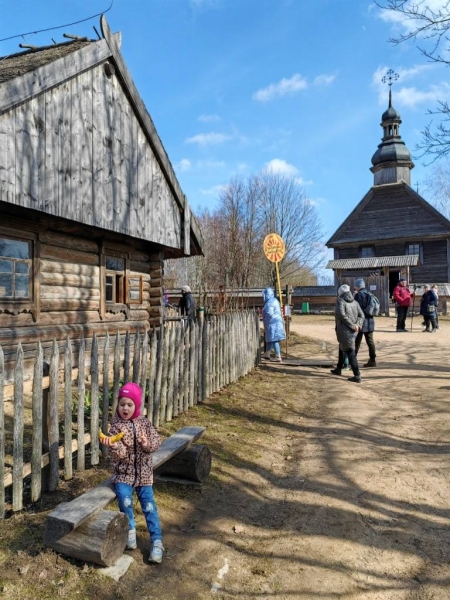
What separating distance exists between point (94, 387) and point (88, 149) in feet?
19.2

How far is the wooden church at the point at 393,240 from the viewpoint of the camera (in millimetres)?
32312

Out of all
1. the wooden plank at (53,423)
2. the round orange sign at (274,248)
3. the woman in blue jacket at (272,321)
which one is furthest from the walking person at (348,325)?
the wooden plank at (53,423)

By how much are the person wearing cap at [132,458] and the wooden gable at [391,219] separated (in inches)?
1322

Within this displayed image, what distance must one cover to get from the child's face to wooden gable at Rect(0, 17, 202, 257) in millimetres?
4902

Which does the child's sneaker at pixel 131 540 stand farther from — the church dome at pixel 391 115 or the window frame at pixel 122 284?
the church dome at pixel 391 115

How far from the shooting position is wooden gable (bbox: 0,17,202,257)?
6930mm

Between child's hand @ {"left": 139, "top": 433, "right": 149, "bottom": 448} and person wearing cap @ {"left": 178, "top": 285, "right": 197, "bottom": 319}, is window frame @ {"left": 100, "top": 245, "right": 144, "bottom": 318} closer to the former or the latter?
person wearing cap @ {"left": 178, "top": 285, "right": 197, "bottom": 319}

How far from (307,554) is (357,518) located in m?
0.71

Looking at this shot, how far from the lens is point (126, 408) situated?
3.06 m

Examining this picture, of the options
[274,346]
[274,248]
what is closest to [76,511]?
[274,346]

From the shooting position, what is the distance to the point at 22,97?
22.4 feet

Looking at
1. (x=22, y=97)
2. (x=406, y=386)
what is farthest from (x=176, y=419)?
(x=22, y=97)

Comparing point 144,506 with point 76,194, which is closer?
point 144,506

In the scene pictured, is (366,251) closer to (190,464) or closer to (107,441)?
(190,464)
